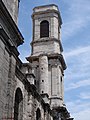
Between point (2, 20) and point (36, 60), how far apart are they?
27.2 m

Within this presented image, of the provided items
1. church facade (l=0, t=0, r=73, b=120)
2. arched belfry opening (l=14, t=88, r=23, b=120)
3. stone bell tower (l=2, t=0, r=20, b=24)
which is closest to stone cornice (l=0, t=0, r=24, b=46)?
church facade (l=0, t=0, r=73, b=120)

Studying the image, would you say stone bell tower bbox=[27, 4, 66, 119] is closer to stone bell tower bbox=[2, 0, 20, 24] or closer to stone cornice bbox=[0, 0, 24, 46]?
stone cornice bbox=[0, 0, 24, 46]

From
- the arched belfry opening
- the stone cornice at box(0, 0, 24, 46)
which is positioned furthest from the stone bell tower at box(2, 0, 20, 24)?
the arched belfry opening

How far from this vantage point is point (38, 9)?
49281mm

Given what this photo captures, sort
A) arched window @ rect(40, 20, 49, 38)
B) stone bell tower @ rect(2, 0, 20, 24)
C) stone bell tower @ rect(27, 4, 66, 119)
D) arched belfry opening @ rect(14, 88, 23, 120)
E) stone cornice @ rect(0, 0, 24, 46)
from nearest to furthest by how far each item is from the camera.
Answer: stone cornice @ rect(0, 0, 24, 46) < stone bell tower @ rect(2, 0, 20, 24) < arched belfry opening @ rect(14, 88, 23, 120) < stone bell tower @ rect(27, 4, 66, 119) < arched window @ rect(40, 20, 49, 38)

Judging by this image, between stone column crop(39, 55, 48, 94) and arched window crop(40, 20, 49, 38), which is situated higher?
arched window crop(40, 20, 49, 38)

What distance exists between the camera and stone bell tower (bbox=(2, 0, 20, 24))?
772 inches

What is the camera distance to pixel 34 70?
147 ft

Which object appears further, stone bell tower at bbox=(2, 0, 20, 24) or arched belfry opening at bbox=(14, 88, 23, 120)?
arched belfry opening at bbox=(14, 88, 23, 120)

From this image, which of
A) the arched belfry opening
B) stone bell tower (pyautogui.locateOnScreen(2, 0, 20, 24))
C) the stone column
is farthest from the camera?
the stone column

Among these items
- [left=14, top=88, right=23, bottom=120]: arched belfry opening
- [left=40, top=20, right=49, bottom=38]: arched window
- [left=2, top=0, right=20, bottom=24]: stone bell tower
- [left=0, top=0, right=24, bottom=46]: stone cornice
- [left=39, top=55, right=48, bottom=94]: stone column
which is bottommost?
[left=14, top=88, right=23, bottom=120]: arched belfry opening

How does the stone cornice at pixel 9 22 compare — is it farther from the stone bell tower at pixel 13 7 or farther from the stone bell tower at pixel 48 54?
the stone bell tower at pixel 48 54

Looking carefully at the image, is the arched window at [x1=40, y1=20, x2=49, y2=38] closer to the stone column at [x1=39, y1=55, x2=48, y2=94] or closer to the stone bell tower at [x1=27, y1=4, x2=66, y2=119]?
the stone bell tower at [x1=27, y1=4, x2=66, y2=119]

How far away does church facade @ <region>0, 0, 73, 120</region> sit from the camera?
1814cm
